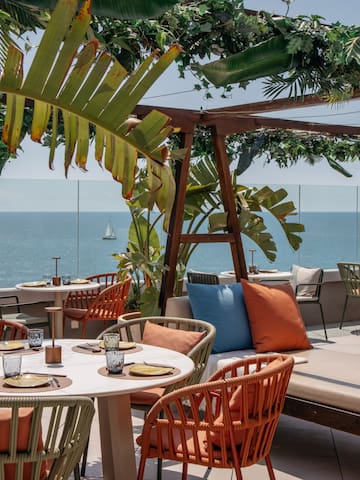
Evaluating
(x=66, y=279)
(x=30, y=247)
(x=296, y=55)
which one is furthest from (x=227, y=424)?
(x=30, y=247)

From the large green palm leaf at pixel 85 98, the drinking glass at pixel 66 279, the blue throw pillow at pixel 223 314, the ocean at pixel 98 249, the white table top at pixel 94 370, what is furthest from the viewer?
the ocean at pixel 98 249

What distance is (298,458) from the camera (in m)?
4.77

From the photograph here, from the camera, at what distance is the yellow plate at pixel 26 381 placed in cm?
322

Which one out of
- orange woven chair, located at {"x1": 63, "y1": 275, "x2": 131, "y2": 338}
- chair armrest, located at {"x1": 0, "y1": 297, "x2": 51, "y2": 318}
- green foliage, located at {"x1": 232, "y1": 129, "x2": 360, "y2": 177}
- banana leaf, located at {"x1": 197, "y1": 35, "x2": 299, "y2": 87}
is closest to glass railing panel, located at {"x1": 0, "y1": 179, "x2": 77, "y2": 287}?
green foliage, located at {"x1": 232, "y1": 129, "x2": 360, "y2": 177}

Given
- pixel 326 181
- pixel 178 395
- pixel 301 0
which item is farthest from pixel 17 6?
pixel 326 181

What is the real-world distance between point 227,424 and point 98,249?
43629 millimetres

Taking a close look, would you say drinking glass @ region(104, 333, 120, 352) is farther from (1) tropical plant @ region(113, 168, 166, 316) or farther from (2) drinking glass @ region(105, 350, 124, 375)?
(1) tropical plant @ region(113, 168, 166, 316)

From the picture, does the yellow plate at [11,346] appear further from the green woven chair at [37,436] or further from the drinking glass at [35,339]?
the green woven chair at [37,436]

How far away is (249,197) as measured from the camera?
780 centimetres

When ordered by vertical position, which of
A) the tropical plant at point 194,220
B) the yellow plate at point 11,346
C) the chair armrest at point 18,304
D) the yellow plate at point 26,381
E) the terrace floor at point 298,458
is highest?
the tropical plant at point 194,220

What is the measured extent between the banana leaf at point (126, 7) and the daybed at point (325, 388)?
8.07 ft

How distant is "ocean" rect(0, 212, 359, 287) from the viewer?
44438 millimetres

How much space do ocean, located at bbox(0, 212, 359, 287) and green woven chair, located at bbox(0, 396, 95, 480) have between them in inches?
1520

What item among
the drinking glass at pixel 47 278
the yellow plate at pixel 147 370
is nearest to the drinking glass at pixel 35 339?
the yellow plate at pixel 147 370
